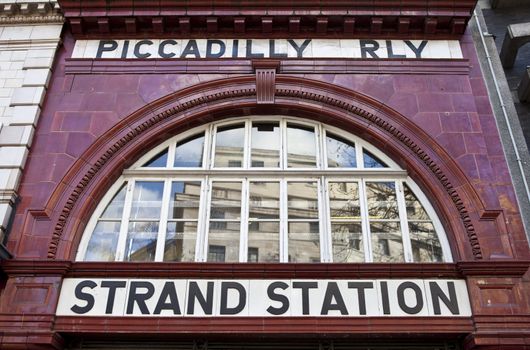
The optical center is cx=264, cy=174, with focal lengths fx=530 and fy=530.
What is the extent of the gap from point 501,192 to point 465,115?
1.89 metres

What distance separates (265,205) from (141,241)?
98.3 inches

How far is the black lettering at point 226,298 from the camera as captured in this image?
912 cm

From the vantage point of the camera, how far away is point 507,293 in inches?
357

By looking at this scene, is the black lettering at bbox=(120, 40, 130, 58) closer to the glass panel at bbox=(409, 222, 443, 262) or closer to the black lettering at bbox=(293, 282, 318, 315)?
the black lettering at bbox=(293, 282, 318, 315)

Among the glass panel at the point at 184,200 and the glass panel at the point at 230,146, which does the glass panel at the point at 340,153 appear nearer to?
the glass panel at the point at 230,146

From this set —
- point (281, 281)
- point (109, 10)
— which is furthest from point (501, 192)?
point (109, 10)

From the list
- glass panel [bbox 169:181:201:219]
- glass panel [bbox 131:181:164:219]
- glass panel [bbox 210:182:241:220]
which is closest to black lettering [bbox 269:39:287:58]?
glass panel [bbox 210:182:241:220]

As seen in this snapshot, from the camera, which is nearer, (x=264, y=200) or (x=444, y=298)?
(x=444, y=298)

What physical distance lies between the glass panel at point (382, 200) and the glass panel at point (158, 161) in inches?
169

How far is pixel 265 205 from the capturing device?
1054 cm

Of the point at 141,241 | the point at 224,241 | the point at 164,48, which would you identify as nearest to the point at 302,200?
the point at 224,241

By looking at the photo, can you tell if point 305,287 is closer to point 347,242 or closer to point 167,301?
point 347,242

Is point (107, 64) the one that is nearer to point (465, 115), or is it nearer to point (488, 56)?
point (465, 115)

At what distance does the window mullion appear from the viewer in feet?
32.7
